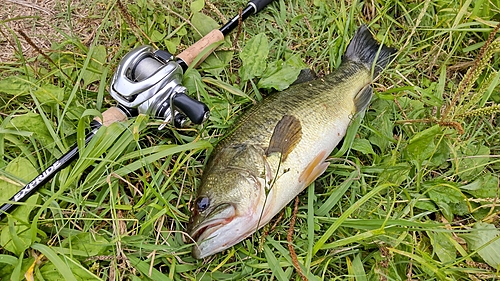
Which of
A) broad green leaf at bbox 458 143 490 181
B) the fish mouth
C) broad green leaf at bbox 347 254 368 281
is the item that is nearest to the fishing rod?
the fish mouth

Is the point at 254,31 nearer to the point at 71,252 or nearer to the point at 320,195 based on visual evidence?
the point at 320,195

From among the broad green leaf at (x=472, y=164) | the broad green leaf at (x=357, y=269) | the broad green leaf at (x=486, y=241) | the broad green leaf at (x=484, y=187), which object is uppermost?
the broad green leaf at (x=357, y=269)

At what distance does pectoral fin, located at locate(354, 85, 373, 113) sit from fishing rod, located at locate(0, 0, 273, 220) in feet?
3.53

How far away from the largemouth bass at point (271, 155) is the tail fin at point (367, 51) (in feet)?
0.39

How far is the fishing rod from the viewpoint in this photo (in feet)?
8.45

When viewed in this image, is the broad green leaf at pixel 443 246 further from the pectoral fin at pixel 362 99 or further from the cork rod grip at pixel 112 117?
the cork rod grip at pixel 112 117

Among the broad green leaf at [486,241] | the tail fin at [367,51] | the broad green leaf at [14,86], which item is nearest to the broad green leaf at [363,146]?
the tail fin at [367,51]

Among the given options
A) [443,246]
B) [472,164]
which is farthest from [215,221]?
[472,164]

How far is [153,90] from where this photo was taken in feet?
8.66

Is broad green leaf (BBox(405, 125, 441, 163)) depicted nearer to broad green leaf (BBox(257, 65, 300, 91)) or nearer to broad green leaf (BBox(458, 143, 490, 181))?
broad green leaf (BBox(458, 143, 490, 181))

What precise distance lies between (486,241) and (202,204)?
1.84m

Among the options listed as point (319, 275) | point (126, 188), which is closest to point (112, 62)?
point (126, 188)

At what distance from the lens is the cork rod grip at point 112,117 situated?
273cm

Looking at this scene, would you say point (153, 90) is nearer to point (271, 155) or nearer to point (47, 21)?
point (271, 155)
